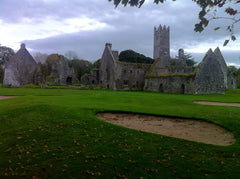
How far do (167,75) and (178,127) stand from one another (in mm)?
27630

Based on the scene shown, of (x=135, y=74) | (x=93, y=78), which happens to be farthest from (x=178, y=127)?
(x=93, y=78)

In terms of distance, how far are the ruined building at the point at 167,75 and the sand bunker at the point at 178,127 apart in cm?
2171

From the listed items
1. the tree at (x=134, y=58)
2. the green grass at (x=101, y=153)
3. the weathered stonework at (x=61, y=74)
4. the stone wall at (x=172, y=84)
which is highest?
the tree at (x=134, y=58)

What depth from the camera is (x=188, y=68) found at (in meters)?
42.1

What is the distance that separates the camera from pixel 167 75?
35.6 meters

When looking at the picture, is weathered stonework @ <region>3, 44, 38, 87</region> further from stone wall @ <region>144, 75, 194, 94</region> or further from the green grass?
the green grass

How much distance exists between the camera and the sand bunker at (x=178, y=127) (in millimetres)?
7406

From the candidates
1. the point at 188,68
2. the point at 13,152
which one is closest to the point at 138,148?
the point at 13,152

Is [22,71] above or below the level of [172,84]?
above

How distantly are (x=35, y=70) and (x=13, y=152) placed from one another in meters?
39.9

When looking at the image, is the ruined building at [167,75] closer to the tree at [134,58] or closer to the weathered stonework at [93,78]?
the weathered stonework at [93,78]

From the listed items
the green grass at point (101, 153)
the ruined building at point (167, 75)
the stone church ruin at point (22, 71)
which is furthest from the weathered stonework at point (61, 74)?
the green grass at point (101, 153)

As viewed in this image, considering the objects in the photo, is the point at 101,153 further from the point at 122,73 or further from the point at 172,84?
the point at 122,73

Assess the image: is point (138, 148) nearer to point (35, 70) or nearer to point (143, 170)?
point (143, 170)
